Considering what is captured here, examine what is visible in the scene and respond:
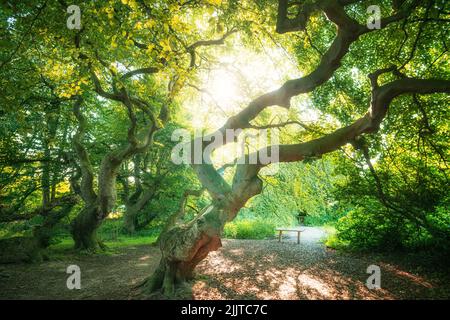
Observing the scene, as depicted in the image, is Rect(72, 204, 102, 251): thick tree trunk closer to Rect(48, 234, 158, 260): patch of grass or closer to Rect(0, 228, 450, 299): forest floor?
Rect(48, 234, 158, 260): patch of grass

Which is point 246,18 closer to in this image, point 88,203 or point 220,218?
point 220,218

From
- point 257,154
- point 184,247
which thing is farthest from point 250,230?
point 184,247

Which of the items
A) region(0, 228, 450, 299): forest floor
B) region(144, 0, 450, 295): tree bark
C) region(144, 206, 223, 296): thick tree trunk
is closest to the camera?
region(144, 0, 450, 295): tree bark

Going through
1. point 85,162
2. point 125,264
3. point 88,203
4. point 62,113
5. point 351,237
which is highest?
point 62,113

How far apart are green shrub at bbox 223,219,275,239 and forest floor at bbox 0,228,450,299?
7033 mm

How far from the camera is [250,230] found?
1888 cm

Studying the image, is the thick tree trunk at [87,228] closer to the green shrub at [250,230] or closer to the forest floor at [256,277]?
the forest floor at [256,277]

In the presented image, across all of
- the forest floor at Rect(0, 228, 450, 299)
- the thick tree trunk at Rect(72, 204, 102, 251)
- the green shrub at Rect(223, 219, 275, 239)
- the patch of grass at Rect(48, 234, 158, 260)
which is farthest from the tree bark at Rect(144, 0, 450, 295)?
the green shrub at Rect(223, 219, 275, 239)

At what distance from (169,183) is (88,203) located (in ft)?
16.8

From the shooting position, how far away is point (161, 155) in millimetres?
18500

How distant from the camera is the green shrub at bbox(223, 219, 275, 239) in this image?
18672mm

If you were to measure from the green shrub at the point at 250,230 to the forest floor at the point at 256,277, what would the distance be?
7033 millimetres

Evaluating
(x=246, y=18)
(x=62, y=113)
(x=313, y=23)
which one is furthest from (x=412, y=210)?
(x=62, y=113)
